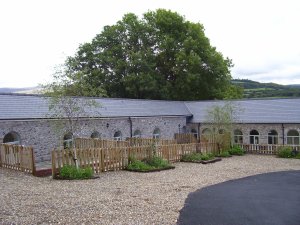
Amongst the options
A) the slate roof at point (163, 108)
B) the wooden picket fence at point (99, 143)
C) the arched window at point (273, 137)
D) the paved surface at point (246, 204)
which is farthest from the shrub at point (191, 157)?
the arched window at point (273, 137)

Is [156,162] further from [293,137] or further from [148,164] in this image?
[293,137]

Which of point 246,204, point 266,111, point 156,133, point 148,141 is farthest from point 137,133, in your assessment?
point 246,204

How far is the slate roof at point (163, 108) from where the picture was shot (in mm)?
20172

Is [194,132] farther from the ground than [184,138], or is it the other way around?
[194,132]

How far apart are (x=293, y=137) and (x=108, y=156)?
16.6 meters

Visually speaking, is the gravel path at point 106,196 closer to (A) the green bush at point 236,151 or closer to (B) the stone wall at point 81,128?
(B) the stone wall at point 81,128

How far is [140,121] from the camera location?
28109 millimetres

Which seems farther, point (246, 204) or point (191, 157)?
point (191, 157)

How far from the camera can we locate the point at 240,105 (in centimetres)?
3188

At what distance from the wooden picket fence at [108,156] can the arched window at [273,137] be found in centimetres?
1024

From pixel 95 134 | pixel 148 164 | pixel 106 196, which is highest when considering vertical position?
pixel 95 134

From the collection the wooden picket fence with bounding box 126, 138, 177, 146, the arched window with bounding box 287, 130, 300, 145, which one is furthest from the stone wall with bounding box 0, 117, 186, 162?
the arched window with bounding box 287, 130, 300, 145

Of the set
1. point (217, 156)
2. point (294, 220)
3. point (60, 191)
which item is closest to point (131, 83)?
point (217, 156)

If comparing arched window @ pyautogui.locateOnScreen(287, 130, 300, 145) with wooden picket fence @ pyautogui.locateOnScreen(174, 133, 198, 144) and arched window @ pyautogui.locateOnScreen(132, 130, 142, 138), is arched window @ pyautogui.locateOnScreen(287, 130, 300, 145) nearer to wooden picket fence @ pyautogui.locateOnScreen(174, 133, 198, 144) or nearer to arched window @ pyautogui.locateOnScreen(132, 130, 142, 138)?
wooden picket fence @ pyautogui.locateOnScreen(174, 133, 198, 144)
